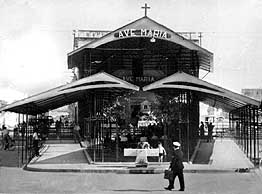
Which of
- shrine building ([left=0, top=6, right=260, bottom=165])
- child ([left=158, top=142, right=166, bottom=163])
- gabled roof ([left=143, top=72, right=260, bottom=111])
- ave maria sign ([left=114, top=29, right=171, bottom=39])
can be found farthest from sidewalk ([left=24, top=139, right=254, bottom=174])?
ave maria sign ([left=114, top=29, right=171, bottom=39])

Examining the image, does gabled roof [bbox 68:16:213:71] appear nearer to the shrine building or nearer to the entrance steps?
the shrine building

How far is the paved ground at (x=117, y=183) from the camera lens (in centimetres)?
1395

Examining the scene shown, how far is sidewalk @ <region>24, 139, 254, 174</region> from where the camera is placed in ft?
62.9

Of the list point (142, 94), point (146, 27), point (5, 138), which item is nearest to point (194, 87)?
point (146, 27)

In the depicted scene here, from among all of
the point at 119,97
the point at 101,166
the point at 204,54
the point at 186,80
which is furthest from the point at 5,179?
the point at 204,54

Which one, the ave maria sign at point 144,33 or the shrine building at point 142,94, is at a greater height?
the ave maria sign at point 144,33

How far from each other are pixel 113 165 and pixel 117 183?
4784mm

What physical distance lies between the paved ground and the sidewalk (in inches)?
26.0

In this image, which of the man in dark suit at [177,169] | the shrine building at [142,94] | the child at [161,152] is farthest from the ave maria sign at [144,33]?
the man in dark suit at [177,169]

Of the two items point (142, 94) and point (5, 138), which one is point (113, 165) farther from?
point (5, 138)

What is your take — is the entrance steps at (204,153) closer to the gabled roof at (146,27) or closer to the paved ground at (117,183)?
the paved ground at (117,183)

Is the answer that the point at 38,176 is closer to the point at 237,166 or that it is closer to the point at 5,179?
the point at 5,179

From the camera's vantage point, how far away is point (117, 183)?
15.7 metres

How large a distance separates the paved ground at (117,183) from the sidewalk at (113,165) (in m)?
0.66
